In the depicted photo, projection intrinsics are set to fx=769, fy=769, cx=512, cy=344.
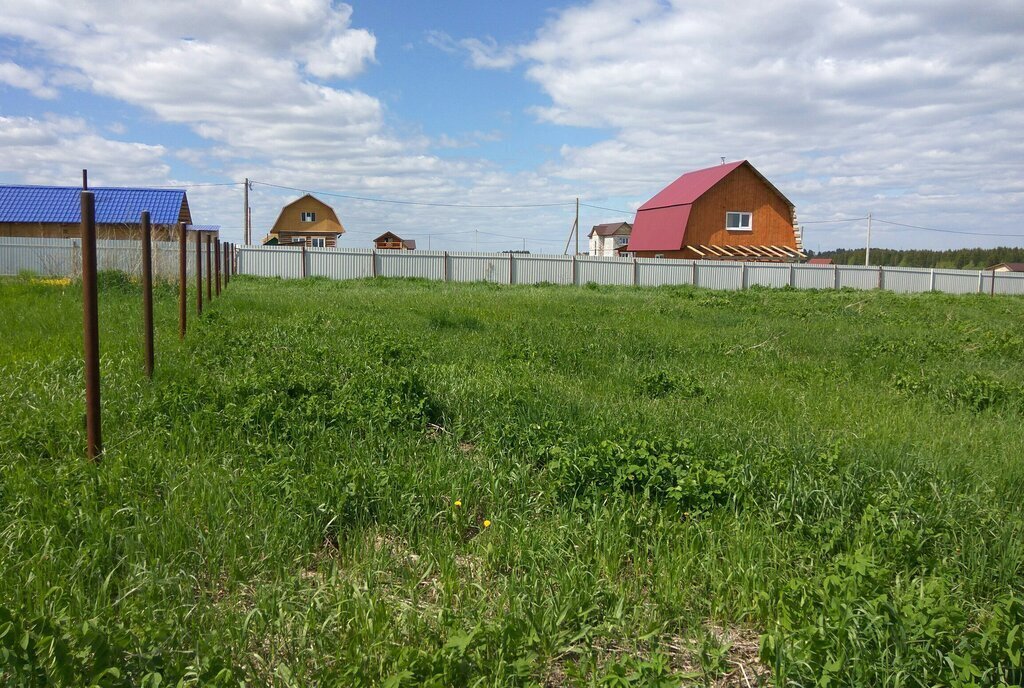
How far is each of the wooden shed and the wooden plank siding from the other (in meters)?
24.2

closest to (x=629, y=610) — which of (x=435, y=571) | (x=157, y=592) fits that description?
(x=435, y=571)

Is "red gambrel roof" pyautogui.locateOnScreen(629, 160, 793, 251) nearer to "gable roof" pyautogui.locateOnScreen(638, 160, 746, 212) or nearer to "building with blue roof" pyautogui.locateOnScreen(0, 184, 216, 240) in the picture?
"gable roof" pyautogui.locateOnScreen(638, 160, 746, 212)

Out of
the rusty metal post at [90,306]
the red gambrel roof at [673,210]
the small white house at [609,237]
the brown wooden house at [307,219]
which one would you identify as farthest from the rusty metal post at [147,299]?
the small white house at [609,237]

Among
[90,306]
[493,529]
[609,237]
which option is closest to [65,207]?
[90,306]

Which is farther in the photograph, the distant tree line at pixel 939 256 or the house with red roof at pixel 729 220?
the distant tree line at pixel 939 256

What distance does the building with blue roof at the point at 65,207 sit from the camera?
33.7 m

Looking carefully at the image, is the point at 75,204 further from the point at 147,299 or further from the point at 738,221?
the point at 147,299

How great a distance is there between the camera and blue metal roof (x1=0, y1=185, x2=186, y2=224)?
33.7 metres

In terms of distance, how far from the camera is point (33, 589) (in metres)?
2.93

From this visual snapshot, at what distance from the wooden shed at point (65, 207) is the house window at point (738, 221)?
86.3 feet

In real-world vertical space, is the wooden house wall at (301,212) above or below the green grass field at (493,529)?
above

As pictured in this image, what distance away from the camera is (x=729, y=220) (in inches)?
1554

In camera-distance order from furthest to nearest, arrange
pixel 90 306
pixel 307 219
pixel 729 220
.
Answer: pixel 307 219, pixel 729 220, pixel 90 306

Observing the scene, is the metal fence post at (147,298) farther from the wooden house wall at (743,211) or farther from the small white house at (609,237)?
the small white house at (609,237)
